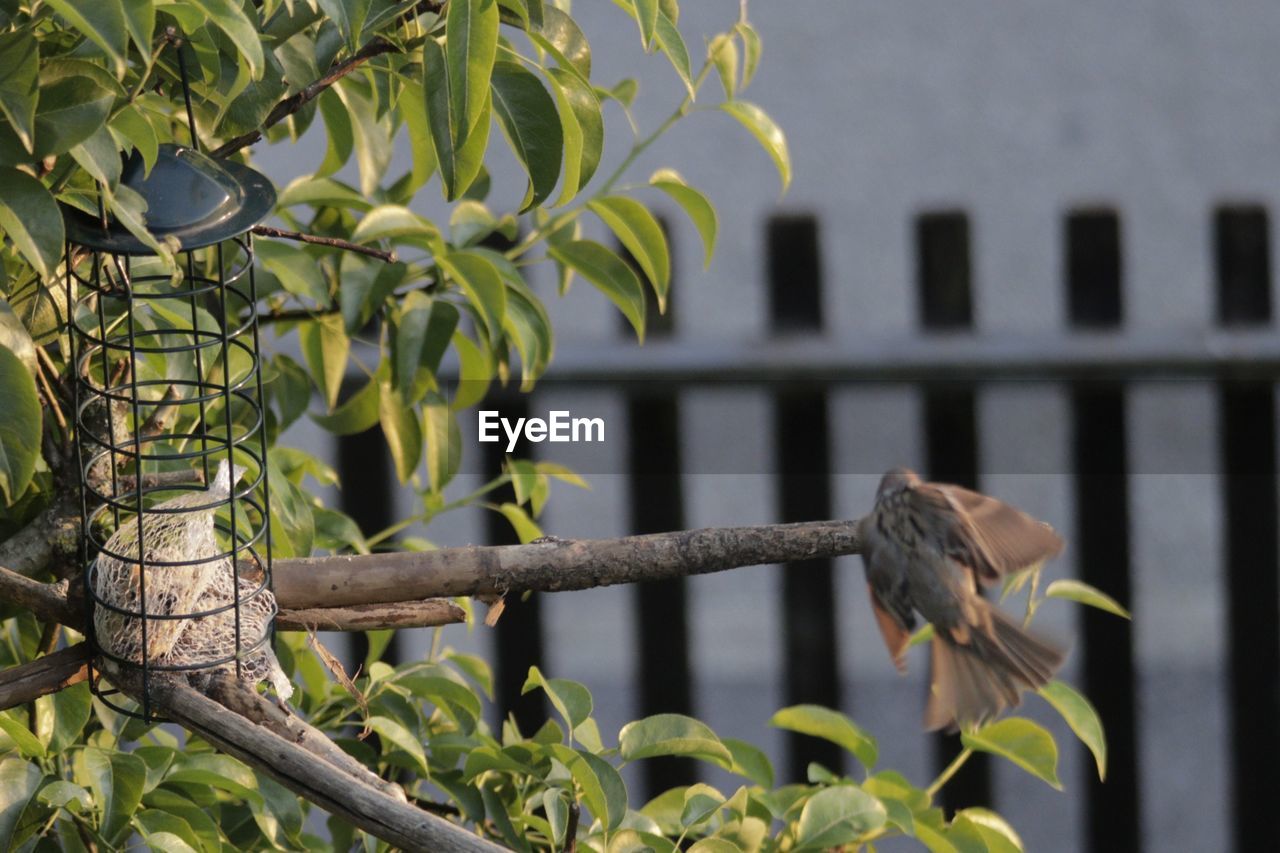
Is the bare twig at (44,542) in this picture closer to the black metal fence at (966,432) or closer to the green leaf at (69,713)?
the green leaf at (69,713)

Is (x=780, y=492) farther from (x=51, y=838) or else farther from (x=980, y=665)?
(x=51, y=838)

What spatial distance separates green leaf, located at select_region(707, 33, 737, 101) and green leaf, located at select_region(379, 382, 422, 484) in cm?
34

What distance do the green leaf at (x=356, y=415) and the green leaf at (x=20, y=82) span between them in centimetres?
56

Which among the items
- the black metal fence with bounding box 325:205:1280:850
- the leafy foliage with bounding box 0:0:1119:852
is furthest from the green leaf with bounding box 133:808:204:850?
the black metal fence with bounding box 325:205:1280:850

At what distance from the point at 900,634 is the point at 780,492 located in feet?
3.80

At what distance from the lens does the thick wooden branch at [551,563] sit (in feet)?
3.12

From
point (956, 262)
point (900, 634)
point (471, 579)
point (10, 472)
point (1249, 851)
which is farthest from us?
point (1249, 851)

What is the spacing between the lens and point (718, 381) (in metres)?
2.25

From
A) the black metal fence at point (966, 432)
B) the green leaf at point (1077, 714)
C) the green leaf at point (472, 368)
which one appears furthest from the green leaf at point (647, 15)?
the black metal fence at point (966, 432)

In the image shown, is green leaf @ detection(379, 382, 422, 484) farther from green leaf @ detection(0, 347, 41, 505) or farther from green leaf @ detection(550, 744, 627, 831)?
green leaf @ detection(0, 347, 41, 505)

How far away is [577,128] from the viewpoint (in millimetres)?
950

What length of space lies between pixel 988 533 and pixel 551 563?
0.26 metres

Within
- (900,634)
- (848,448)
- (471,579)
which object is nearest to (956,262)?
(848,448)

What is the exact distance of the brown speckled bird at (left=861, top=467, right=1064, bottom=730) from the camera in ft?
3.23
